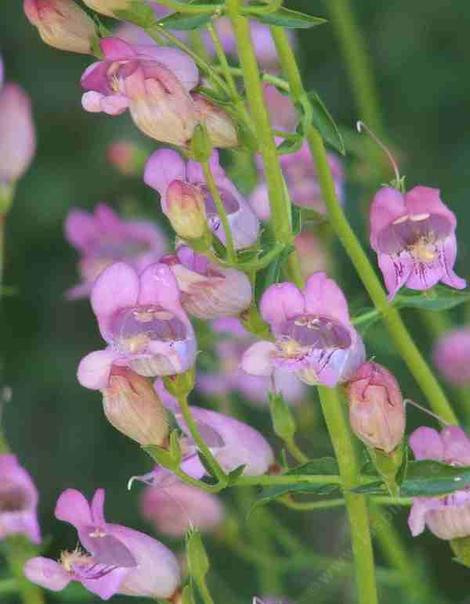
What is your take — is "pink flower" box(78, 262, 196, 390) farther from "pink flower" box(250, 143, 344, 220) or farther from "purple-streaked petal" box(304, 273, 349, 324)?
"pink flower" box(250, 143, 344, 220)

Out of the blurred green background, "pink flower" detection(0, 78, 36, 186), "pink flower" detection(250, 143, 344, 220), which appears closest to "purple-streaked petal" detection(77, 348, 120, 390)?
"pink flower" detection(0, 78, 36, 186)

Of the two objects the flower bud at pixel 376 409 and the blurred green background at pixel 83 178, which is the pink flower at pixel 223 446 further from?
the blurred green background at pixel 83 178

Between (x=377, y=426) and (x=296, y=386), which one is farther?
(x=296, y=386)

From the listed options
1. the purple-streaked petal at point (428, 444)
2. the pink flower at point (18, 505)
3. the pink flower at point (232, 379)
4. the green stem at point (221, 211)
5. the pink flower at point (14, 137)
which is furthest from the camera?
the pink flower at point (232, 379)

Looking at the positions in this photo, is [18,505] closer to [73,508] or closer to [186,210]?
[73,508]

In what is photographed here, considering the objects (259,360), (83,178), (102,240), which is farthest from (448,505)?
(83,178)

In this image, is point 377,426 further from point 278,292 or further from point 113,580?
point 113,580

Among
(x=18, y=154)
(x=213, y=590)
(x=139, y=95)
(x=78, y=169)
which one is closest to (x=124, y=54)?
(x=139, y=95)

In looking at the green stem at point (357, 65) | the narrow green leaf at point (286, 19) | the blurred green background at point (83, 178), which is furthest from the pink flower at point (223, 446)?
the blurred green background at point (83, 178)
